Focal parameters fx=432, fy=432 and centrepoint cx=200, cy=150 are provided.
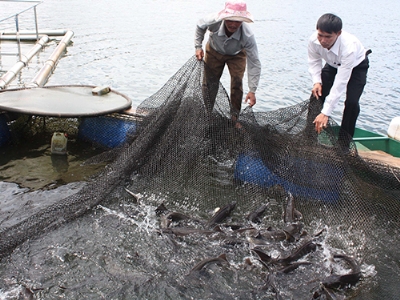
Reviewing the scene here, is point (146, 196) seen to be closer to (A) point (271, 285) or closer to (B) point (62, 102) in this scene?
(A) point (271, 285)

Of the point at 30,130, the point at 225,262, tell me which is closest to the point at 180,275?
the point at 225,262

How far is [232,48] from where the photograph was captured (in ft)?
20.4

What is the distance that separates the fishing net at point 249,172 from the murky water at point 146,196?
0.53 feet

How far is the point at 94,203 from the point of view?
4.98 meters

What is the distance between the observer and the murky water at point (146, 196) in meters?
4.23

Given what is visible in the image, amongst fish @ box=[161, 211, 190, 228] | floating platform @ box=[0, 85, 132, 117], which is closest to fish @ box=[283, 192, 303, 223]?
fish @ box=[161, 211, 190, 228]

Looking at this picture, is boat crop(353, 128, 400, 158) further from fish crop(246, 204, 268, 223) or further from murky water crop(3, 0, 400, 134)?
murky water crop(3, 0, 400, 134)

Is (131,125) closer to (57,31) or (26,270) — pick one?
(26,270)

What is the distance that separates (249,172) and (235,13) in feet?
6.67

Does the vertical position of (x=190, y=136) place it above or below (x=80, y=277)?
above

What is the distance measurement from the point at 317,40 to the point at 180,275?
3.27m

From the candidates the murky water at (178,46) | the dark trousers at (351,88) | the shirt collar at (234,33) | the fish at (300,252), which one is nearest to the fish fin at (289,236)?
the fish at (300,252)

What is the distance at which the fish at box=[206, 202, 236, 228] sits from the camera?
509 cm

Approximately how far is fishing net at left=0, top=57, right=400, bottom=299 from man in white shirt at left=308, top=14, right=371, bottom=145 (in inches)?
10.6
